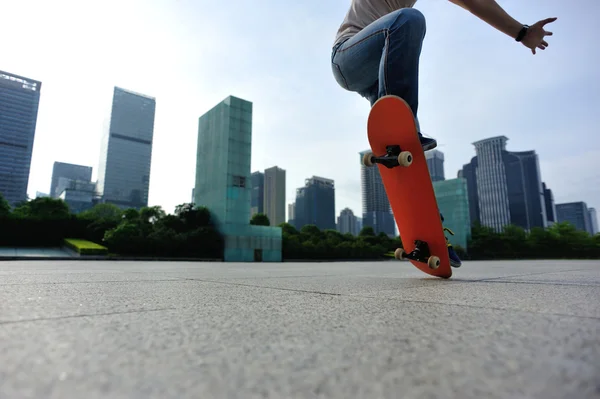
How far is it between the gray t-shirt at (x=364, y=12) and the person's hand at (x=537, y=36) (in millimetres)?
825

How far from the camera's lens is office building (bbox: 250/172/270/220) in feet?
312

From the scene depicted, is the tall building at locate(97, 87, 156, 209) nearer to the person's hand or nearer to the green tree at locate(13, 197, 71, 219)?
the green tree at locate(13, 197, 71, 219)

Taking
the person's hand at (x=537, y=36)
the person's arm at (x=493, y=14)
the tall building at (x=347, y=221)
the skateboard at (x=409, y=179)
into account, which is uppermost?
the tall building at (x=347, y=221)

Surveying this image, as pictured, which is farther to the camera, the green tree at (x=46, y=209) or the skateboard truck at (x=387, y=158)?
the green tree at (x=46, y=209)

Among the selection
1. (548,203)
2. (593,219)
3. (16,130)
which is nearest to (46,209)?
(16,130)

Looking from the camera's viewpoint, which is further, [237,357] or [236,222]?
[236,222]

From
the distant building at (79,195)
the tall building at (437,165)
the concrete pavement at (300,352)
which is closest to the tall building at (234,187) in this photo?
the concrete pavement at (300,352)

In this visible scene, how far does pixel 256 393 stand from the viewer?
35 centimetres

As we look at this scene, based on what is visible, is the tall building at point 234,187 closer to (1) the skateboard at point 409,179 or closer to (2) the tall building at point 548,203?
(1) the skateboard at point 409,179

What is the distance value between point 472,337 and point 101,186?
353 ft

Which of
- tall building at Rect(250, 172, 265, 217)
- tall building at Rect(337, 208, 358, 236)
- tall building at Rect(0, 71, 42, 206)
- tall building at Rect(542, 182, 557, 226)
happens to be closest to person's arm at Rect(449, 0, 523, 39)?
tall building at Rect(250, 172, 265, 217)

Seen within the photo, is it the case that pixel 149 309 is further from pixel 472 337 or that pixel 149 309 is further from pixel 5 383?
pixel 472 337

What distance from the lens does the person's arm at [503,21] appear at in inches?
84.8

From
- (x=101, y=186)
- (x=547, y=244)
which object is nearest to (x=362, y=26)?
(x=547, y=244)
